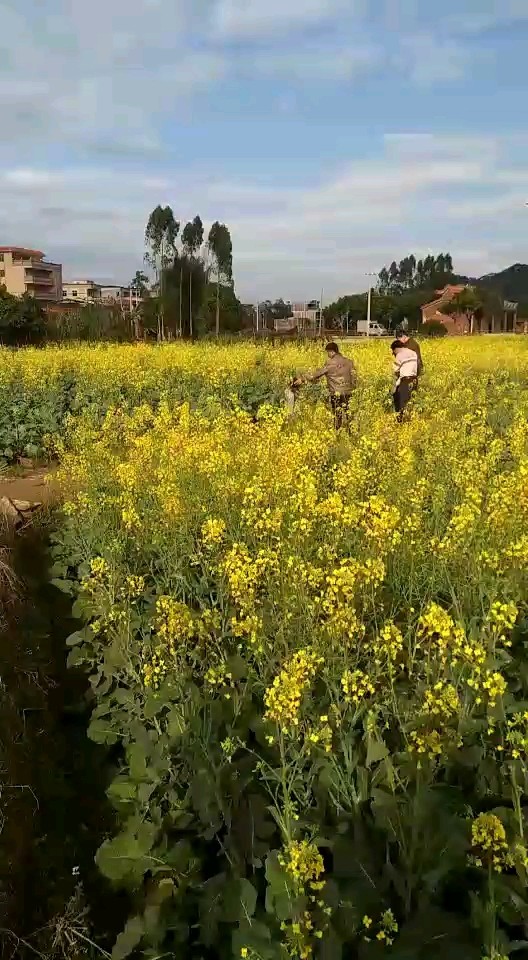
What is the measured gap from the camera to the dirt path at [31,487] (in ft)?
25.5

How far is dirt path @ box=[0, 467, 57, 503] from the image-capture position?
7.78m

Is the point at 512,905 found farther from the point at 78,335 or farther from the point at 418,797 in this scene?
the point at 78,335

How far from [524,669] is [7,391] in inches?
406

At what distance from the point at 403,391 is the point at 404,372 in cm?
26

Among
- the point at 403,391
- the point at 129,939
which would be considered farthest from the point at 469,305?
the point at 129,939

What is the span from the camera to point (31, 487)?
9078 mm

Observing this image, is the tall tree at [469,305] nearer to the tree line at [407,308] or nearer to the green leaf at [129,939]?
the tree line at [407,308]

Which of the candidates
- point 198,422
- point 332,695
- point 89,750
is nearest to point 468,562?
point 332,695

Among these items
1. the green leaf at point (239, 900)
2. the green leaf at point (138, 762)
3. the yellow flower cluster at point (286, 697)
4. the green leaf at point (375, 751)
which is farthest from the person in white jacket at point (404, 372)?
the green leaf at point (239, 900)

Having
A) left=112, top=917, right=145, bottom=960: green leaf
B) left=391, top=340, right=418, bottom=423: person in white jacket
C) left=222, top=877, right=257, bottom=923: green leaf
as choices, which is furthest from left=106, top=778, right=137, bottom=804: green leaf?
left=391, top=340, right=418, bottom=423: person in white jacket

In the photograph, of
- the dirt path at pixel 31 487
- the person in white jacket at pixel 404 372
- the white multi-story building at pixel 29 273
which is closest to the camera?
the dirt path at pixel 31 487

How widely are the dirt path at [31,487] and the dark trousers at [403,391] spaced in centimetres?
450

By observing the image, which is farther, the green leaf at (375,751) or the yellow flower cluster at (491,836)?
the green leaf at (375,751)

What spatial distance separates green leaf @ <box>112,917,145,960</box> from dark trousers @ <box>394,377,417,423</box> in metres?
8.17
